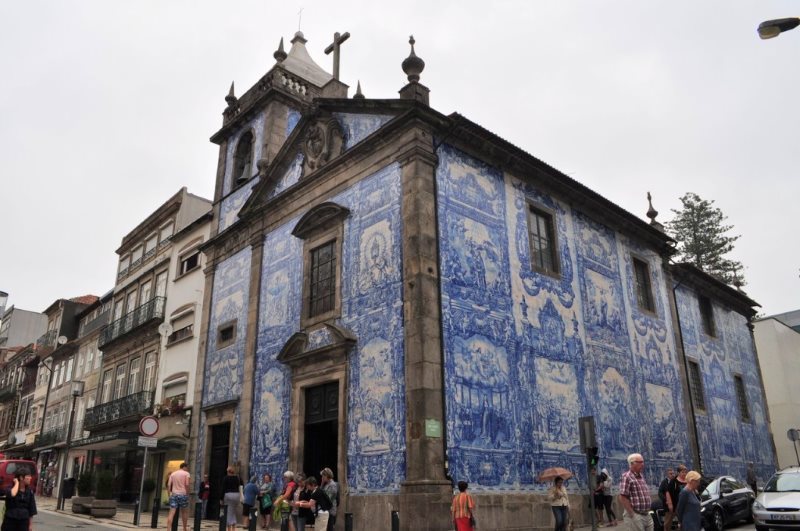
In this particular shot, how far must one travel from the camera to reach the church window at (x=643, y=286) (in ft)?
60.3

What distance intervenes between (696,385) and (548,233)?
8069mm

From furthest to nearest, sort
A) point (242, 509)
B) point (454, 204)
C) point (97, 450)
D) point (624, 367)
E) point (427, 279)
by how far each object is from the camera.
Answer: point (97, 450) → point (624, 367) → point (242, 509) → point (454, 204) → point (427, 279)

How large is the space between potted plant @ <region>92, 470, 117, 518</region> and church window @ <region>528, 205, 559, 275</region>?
11870 mm

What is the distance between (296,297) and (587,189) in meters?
7.84

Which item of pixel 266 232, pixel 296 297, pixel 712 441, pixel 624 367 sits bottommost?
pixel 712 441

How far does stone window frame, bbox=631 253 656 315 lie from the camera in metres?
18.2

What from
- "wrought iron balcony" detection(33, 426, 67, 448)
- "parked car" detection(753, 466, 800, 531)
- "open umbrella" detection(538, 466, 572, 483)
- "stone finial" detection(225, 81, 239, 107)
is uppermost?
"stone finial" detection(225, 81, 239, 107)

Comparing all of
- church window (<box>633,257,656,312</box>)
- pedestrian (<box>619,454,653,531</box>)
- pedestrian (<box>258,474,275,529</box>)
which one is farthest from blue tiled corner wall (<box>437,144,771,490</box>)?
pedestrian (<box>258,474,275,529</box>)

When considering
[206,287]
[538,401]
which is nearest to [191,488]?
[206,287]

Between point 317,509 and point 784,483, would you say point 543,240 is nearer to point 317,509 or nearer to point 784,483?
point 784,483

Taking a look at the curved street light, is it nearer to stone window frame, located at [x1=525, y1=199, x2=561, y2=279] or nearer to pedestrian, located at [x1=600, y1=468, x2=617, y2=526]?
stone window frame, located at [x1=525, y1=199, x2=561, y2=279]

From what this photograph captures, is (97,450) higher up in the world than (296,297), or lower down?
lower down

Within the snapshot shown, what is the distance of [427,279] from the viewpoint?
11.6 metres

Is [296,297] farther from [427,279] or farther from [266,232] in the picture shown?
[427,279]
